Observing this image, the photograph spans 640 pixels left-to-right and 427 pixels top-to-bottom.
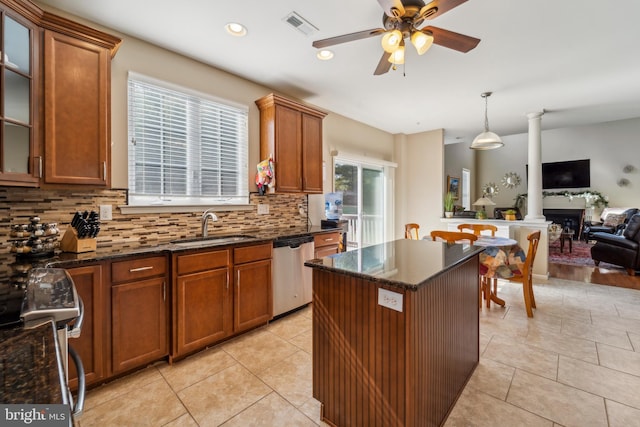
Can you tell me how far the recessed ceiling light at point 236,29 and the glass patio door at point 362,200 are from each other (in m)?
2.44

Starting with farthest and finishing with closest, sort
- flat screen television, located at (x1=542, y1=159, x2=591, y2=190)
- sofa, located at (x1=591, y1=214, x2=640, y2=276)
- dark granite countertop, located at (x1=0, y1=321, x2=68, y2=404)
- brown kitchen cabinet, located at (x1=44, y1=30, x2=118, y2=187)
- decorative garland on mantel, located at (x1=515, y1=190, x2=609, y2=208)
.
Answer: flat screen television, located at (x1=542, y1=159, x2=591, y2=190) < decorative garland on mantel, located at (x1=515, y1=190, x2=609, y2=208) < sofa, located at (x1=591, y1=214, x2=640, y2=276) < brown kitchen cabinet, located at (x1=44, y1=30, x2=118, y2=187) < dark granite countertop, located at (x1=0, y1=321, x2=68, y2=404)

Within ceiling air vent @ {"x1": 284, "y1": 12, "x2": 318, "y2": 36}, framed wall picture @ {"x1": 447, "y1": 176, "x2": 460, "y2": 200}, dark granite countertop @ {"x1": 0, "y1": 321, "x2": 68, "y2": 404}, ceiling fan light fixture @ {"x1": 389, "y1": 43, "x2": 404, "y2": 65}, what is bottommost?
dark granite countertop @ {"x1": 0, "y1": 321, "x2": 68, "y2": 404}

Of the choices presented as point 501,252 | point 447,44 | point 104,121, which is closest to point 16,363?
point 104,121

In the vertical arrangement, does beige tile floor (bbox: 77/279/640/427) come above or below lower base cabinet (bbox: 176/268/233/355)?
below

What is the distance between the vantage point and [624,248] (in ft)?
15.4

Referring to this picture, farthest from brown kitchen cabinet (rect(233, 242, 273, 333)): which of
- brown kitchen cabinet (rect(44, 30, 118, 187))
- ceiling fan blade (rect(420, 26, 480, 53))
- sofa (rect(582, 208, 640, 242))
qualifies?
sofa (rect(582, 208, 640, 242))

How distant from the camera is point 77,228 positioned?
191cm

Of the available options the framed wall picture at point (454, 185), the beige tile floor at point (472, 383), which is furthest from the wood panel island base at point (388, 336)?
the framed wall picture at point (454, 185)

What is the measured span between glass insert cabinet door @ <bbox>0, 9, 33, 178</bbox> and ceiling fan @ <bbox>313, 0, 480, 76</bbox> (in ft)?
6.02

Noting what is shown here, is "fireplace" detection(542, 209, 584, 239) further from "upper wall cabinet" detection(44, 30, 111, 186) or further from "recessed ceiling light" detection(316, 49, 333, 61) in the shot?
"upper wall cabinet" detection(44, 30, 111, 186)

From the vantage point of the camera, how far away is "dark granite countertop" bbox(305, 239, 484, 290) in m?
1.29

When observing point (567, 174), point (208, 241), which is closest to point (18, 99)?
point (208, 241)

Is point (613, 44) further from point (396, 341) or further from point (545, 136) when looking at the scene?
point (545, 136)

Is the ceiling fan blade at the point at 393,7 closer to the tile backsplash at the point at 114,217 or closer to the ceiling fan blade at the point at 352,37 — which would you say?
the ceiling fan blade at the point at 352,37
